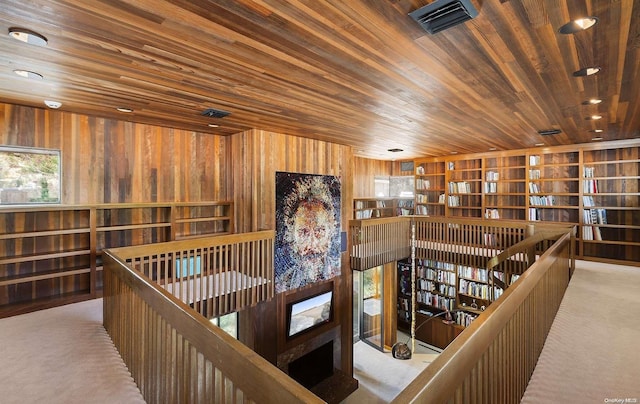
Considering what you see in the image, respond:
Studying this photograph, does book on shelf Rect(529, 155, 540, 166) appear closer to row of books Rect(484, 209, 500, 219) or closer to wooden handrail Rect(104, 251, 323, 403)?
row of books Rect(484, 209, 500, 219)

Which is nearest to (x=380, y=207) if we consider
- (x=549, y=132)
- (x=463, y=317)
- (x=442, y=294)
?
(x=442, y=294)

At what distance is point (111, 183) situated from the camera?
4316mm

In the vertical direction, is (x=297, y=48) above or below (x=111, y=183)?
above

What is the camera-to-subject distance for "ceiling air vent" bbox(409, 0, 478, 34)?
64.3 inches

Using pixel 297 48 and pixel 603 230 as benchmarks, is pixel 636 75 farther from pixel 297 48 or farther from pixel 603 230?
pixel 603 230

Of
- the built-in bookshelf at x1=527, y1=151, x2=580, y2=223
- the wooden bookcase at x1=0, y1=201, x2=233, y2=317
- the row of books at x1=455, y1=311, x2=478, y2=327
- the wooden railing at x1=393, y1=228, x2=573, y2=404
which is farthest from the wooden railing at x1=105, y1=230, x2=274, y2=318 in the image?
the built-in bookshelf at x1=527, y1=151, x2=580, y2=223

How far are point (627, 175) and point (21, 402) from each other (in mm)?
8966

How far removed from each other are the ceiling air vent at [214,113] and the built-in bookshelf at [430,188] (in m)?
6.19

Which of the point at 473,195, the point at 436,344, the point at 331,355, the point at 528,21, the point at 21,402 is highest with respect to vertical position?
the point at 528,21

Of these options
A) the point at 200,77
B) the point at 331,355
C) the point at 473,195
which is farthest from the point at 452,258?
the point at 200,77

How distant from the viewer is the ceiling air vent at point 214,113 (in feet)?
12.6

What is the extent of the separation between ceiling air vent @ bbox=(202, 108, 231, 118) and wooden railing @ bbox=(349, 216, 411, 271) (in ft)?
11.0

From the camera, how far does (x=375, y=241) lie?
6.49 meters

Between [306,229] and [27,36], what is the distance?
14.5 feet
